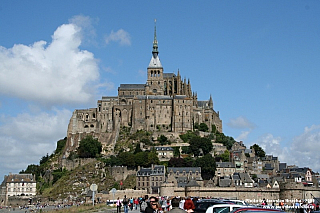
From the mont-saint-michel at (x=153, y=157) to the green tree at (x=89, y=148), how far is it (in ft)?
0.66

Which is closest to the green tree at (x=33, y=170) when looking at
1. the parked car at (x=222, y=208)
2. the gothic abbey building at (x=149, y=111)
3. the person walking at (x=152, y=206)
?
the gothic abbey building at (x=149, y=111)

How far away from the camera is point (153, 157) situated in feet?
275

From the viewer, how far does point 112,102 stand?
105000mm

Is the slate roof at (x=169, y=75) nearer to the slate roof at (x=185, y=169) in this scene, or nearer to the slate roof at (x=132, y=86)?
the slate roof at (x=132, y=86)

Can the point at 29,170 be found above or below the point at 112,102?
below

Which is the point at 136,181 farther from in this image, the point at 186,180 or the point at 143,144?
the point at 143,144

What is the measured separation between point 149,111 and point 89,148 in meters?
15.2

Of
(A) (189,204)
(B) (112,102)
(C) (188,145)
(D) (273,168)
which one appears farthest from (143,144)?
(A) (189,204)

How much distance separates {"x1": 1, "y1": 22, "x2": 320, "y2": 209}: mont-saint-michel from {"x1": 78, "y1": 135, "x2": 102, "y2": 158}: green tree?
20cm

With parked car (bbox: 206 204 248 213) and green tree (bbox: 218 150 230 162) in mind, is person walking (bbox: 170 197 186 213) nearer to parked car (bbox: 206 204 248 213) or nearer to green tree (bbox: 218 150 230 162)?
parked car (bbox: 206 204 248 213)

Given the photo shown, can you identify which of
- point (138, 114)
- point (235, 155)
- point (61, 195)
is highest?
point (138, 114)

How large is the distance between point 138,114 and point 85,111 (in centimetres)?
1296

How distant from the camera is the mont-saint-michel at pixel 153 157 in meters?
76.1

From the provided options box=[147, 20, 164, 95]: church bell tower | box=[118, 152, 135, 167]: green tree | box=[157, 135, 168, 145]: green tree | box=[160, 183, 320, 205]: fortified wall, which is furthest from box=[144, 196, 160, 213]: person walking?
box=[147, 20, 164, 95]: church bell tower
